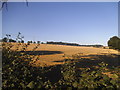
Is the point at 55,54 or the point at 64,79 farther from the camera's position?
the point at 55,54

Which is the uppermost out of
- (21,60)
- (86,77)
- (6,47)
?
(6,47)

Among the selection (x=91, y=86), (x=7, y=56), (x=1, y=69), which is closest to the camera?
(x=91, y=86)

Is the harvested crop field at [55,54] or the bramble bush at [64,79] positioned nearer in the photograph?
the bramble bush at [64,79]

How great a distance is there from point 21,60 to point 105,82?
1.65 m

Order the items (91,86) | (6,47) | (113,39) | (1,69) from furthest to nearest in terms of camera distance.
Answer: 1. (113,39)
2. (6,47)
3. (1,69)
4. (91,86)

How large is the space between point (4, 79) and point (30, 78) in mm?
405

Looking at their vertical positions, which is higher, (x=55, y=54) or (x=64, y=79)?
(x=64, y=79)

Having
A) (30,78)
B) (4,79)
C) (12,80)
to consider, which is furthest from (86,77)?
(4,79)

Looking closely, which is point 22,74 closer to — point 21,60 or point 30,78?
point 30,78

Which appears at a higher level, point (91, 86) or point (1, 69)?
point (1, 69)

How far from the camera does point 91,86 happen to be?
203 cm

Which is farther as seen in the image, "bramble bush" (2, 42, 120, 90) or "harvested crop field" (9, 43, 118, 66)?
"harvested crop field" (9, 43, 118, 66)

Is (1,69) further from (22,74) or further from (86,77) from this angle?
(86,77)

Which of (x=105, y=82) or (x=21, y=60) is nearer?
(x=105, y=82)
